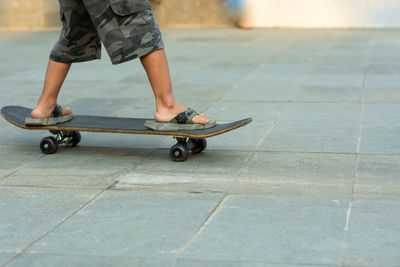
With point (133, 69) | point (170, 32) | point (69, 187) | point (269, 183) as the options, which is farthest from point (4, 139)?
point (170, 32)

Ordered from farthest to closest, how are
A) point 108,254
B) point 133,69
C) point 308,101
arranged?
point 133,69 → point 308,101 → point 108,254

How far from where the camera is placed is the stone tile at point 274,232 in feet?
11.6

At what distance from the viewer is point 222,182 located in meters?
4.81

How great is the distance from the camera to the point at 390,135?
20.1 feet

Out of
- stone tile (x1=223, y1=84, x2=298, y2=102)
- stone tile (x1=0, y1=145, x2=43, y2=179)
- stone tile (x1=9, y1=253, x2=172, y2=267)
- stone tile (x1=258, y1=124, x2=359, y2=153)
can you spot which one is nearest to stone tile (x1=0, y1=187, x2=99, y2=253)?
stone tile (x1=9, y1=253, x2=172, y2=267)

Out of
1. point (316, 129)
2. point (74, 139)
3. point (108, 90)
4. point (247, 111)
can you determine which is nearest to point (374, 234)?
point (316, 129)

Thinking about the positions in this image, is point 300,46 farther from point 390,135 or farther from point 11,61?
point 390,135

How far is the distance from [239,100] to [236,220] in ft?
12.8

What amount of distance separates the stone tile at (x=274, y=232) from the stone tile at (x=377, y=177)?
0.29m

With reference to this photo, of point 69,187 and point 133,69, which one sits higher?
point 69,187

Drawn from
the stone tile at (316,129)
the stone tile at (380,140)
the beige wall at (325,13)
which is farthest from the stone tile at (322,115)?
the beige wall at (325,13)

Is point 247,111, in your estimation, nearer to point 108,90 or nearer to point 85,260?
point 108,90

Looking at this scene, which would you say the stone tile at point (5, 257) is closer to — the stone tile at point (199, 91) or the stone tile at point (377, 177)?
the stone tile at point (377, 177)

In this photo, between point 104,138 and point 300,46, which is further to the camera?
point 300,46
